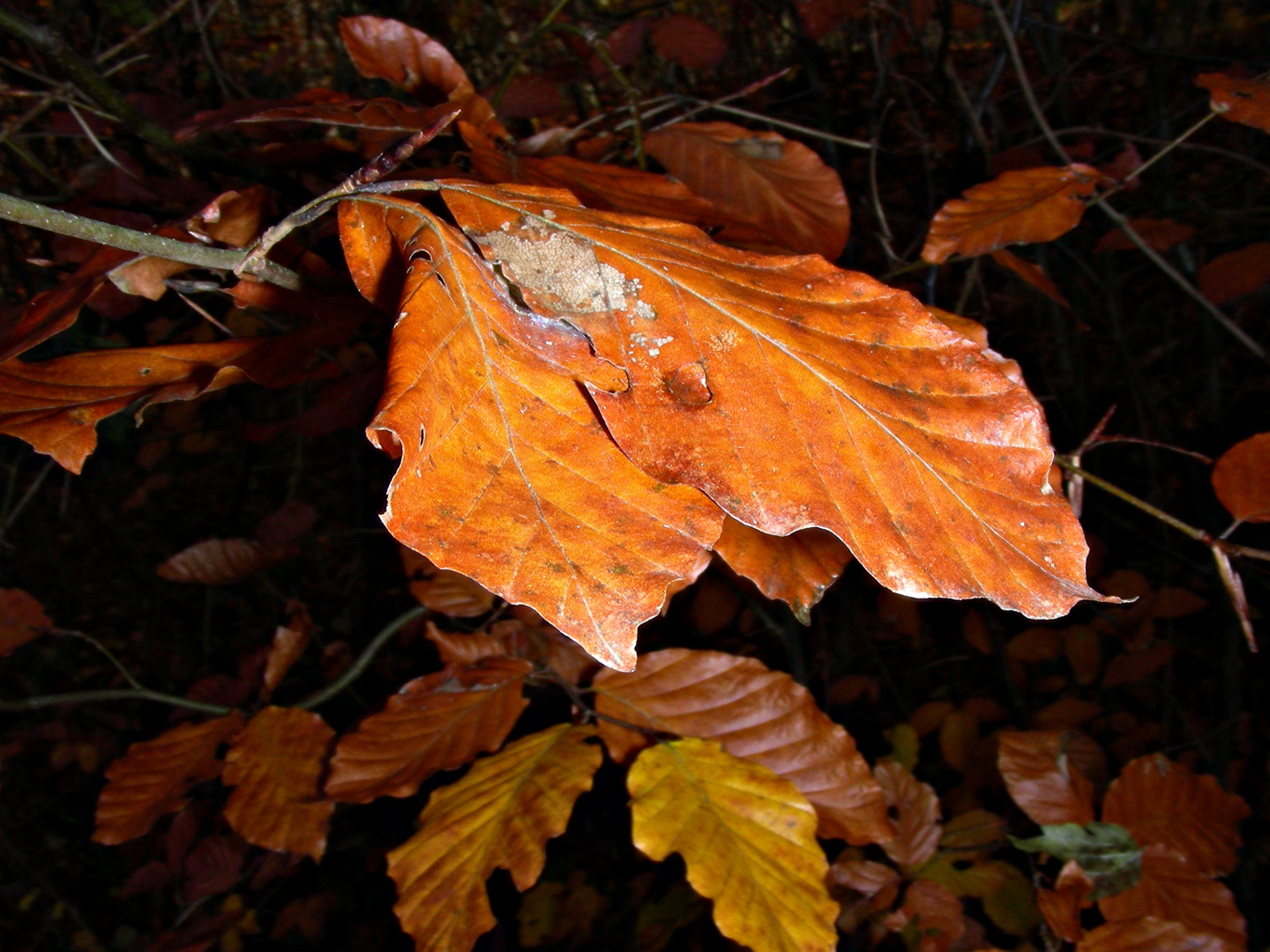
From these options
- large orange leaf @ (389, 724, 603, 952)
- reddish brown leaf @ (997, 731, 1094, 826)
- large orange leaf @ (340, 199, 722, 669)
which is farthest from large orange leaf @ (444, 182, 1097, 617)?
reddish brown leaf @ (997, 731, 1094, 826)

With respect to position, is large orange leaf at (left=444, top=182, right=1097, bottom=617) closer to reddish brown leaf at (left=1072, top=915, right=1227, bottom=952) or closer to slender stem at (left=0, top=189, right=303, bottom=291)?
slender stem at (left=0, top=189, right=303, bottom=291)

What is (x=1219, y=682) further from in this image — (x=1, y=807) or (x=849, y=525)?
(x=1, y=807)

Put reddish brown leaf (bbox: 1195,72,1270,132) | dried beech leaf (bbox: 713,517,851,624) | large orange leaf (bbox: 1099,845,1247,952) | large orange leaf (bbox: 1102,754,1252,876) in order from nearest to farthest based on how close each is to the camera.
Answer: dried beech leaf (bbox: 713,517,851,624)
reddish brown leaf (bbox: 1195,72,1270,132)
large orange leaf (bbox: 1099,845,1247,952)
large orange leaf (bbox: 1102,754,1252,876)

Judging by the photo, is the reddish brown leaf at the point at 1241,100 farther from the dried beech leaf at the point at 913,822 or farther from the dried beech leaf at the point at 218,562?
the dried beech leaf at the point at 218,562

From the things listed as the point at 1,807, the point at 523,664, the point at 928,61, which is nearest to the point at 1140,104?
the point at 928,61

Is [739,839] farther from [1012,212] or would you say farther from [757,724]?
[1012,212]

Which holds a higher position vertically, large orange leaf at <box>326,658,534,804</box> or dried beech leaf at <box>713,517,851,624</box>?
dried beech leaf at <box>713,517,851,624</box>

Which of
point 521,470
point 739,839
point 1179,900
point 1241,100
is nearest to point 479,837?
point 739,839
